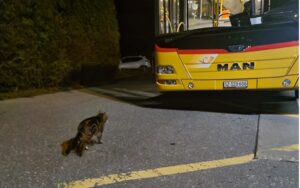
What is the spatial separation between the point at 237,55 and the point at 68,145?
284cm

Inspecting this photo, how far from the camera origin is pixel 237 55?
20.6ft

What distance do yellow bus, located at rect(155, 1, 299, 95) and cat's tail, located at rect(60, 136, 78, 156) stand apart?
7.01 feet

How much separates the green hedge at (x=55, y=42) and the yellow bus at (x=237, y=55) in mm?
3209

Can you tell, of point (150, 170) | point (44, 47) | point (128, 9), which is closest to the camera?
point (150, 170)

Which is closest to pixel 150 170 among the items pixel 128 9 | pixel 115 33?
pixel 115 33

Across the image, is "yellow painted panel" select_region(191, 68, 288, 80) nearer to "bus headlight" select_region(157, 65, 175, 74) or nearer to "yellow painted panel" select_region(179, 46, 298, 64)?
"yellow painted panel" select_region(179, 46, 298, 64)

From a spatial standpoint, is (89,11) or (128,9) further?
(128,9)

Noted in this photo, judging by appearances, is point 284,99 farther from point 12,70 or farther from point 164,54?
point 12,70

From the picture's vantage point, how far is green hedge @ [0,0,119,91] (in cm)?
832

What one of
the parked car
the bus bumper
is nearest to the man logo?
the bus bumper

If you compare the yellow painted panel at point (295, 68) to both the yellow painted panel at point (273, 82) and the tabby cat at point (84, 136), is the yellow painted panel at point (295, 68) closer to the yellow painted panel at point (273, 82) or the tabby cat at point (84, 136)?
the yellow painted panel at point (273, 82)

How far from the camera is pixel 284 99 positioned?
25.1 feet

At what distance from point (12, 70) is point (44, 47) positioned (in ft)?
3.03

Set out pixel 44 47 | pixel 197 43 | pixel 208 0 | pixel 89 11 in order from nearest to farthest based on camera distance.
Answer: pixel 208 0 < pixel 197 43 < pixel 44 47 < pixel 89 11
